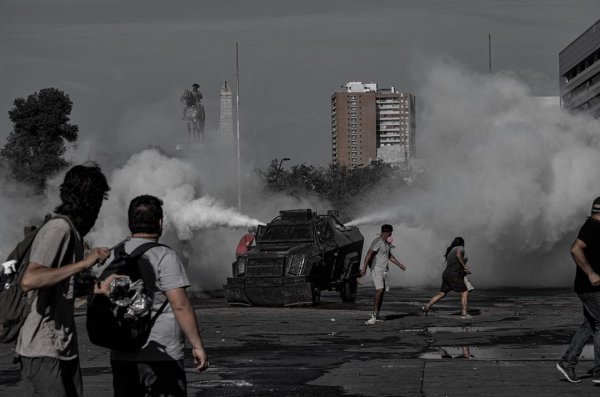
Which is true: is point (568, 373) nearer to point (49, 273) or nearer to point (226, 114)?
point (49, 273)

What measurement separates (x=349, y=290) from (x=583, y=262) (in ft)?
50.8

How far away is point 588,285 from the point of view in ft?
38.4

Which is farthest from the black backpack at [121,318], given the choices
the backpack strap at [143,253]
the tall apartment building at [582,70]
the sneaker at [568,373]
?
the tall apartment building at [582,70]

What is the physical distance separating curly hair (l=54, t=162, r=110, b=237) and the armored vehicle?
59.4 ft

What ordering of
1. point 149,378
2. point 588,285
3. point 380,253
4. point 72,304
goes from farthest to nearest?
point 380,253 → point 588,285 → point 149,378 → point 72,304

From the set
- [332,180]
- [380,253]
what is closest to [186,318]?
[380,253]

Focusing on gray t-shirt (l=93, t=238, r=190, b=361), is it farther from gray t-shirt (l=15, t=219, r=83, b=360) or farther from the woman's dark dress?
the woman's dark dress

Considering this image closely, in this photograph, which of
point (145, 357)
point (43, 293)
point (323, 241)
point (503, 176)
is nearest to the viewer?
point (43, 293)

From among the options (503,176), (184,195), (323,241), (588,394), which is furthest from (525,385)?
(184,195)

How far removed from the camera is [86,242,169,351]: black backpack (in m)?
6.80

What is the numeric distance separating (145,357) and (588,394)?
222 inches

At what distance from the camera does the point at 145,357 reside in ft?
22.9

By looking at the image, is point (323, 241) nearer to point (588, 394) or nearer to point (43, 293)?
point (588, 394)

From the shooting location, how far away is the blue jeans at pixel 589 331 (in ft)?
38.5
